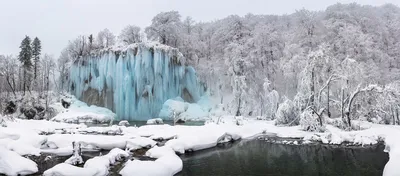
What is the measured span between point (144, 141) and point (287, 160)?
813cm

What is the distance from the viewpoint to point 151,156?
14.5 metres

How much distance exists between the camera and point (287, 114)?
84.3 feet

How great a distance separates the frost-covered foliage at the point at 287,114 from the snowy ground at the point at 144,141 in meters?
1.20

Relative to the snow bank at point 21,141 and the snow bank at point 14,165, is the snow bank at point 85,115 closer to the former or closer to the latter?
the snow bank at point 21,141

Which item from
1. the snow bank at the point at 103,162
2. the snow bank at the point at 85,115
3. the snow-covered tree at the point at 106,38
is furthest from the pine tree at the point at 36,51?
the snow bank at the point at 103,162

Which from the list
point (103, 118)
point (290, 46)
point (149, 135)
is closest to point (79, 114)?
point (103, 118)

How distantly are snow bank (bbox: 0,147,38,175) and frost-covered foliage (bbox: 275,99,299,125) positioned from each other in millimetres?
19104

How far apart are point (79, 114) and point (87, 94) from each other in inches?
270

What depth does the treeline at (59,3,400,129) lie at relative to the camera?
78.1ft

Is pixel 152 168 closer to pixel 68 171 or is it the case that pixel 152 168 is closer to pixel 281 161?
pixel 68 171

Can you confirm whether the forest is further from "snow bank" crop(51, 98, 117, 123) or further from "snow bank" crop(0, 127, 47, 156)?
"snow bank" crop(51, 98, 117, 123)

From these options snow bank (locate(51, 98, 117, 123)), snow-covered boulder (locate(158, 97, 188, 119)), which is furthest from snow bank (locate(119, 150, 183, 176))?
snow-covered boulder (locate(158, 97, 188, 119))

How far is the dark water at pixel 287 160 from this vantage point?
38.8 feet

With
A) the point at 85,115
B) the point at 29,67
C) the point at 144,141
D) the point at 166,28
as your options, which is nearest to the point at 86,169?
the point at 144,141
